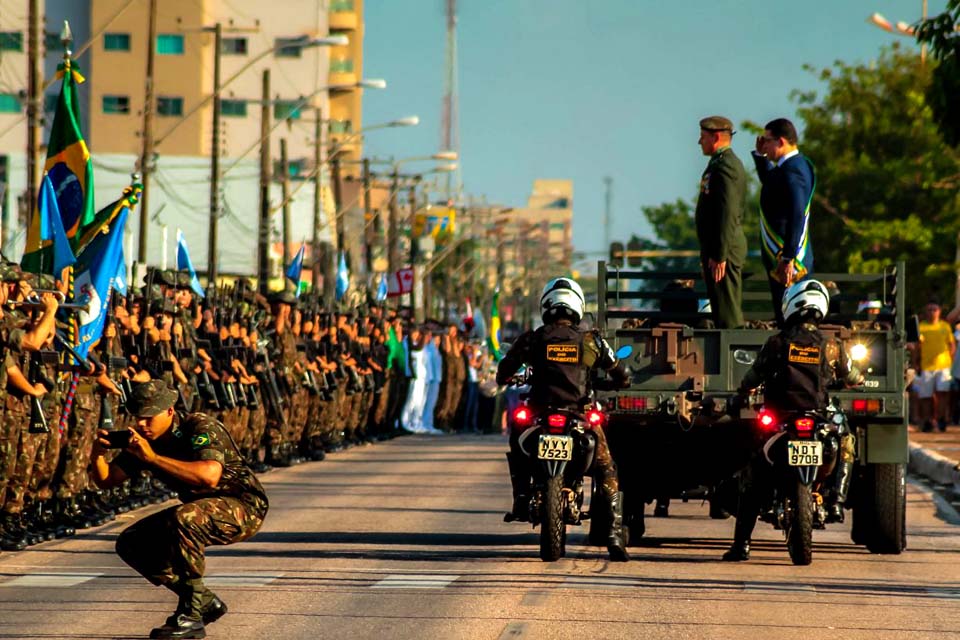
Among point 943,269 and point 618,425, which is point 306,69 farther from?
point 618,425

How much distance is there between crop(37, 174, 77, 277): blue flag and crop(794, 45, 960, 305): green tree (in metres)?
33.4

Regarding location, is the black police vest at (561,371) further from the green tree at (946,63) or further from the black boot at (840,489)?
the green tree at (946,63)

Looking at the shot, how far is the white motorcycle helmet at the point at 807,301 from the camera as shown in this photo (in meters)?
15.0

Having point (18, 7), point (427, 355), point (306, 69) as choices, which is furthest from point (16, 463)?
point (306, 69)

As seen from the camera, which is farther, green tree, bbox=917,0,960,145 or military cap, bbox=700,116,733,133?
green tree, bbox=917,0,960,145

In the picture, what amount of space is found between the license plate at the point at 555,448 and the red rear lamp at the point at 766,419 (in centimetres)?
131

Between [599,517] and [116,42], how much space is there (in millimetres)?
81654

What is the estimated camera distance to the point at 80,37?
90062mm

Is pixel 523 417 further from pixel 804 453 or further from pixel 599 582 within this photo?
pixel 804 453

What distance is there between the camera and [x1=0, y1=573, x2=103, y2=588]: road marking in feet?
44.5

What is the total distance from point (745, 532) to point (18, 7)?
2958 inches

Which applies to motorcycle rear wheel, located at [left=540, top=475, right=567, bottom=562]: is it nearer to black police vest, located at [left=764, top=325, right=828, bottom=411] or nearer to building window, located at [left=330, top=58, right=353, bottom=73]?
black police vest, located at [left=764, top=325, right=828, bottom=411]

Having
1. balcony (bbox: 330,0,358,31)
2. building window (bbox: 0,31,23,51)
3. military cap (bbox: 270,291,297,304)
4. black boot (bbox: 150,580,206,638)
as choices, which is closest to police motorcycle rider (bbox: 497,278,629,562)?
black boot (bbox: 150,580,206,638)

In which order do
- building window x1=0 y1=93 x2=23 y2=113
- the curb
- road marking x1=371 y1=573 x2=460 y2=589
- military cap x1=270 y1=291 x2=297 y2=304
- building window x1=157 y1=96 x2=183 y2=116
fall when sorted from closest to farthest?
road marking x1=371 y1=573 x2=460 y2=589
the curb
military cap x1=270 y1=291 x2=297 y2=304
building window x1=157 y1=96 x2=183 y2=116
building window x1=0 y1=93 x2=23 y2=113
